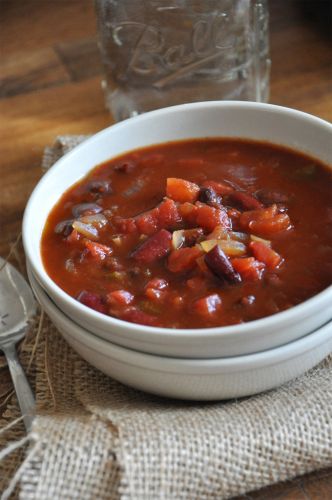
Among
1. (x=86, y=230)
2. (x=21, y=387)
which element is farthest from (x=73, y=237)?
(x=21, y=387)

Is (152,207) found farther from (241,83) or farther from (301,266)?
(241,83)

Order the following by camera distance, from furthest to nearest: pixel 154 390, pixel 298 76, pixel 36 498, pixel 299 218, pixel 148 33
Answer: pixel 298 76
pixel 148 33
pixel 299 218
pixel 154 390
pixel 36 498

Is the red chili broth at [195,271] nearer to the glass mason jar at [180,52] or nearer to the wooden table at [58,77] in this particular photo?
the wooden table at [58,77]

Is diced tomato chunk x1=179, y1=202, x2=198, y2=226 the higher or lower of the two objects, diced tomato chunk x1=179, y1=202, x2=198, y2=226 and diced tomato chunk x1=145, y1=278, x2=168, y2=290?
the higher

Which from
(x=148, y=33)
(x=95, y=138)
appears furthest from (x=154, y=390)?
(x=148, y=33)

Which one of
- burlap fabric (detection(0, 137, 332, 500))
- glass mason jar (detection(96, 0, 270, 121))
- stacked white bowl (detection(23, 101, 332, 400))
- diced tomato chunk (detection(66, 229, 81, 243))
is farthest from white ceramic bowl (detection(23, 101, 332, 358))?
glass mason jar (detection(96, 0, 270, 121))

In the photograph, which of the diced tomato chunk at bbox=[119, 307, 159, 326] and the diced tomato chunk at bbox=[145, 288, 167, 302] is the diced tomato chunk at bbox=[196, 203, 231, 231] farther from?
the diced tomato chunk at bbox=[119, 307, 159, 326]
